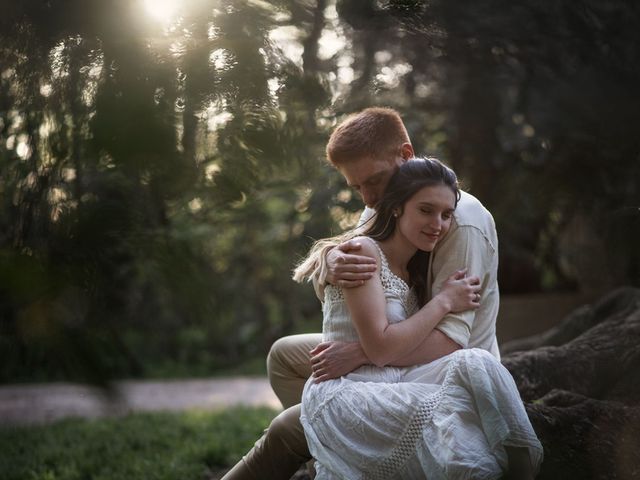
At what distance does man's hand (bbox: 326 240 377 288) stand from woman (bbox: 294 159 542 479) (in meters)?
0.03

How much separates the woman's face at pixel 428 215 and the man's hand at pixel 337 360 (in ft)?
1.33

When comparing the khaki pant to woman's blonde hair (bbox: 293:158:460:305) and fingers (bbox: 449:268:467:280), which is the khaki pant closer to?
woman's blonde hair (bbox: 293:158:460:305)

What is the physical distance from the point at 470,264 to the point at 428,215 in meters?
0.22

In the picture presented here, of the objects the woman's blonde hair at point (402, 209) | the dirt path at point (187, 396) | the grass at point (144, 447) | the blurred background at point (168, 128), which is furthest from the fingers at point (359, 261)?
the grass at point (144, 447)

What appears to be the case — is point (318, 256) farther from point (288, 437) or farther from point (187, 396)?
point (187, 396)

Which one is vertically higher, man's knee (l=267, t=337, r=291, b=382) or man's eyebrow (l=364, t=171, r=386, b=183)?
man's eyebrow (l=364, t=171, r=386, b=183)

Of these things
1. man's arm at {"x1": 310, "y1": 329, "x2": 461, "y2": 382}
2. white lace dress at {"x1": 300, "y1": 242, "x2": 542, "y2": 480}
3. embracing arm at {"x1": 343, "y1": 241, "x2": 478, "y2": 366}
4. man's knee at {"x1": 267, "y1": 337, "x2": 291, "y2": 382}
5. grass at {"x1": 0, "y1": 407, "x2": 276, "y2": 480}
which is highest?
embracing arm at {"x1": 343, "y1": 241, "x2": 478, "y2": 366}

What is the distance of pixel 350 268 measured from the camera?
2.52 metres

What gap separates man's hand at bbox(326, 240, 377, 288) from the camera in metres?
2.50

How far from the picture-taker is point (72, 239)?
1158 mm

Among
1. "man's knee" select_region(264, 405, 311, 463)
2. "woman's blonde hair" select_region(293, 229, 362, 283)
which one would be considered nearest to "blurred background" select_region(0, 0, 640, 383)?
"woman's blonde hair" select_region(293, 229, 362, 283)

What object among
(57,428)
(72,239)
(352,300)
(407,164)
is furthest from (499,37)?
(57,428)

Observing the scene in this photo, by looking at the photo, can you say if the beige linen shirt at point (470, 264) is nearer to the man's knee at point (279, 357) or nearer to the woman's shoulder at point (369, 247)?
the woman's shoulder at point (369, 247)

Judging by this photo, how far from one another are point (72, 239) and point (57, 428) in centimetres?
526
